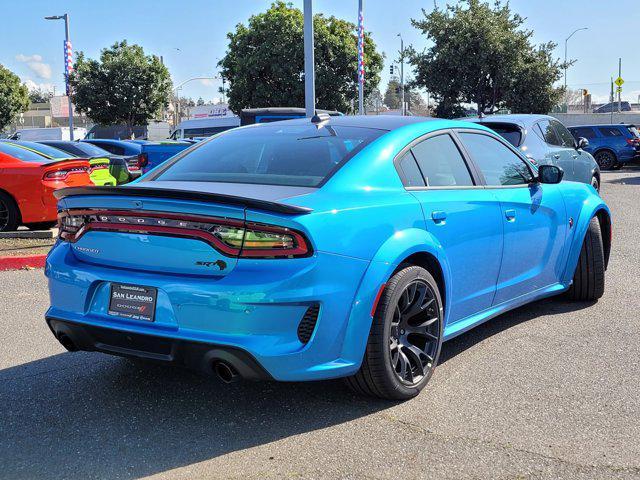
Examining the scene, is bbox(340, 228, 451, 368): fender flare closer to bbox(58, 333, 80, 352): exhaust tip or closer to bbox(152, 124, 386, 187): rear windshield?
bbox(152, 124, 386, 187): rear windshield

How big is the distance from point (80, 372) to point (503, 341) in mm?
2745

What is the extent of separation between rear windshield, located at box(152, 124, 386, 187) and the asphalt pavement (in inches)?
46.1

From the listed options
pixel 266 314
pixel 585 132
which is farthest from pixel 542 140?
pixel 585 132

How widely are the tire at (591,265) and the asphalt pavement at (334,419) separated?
0.79 metres

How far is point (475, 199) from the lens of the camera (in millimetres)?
4293

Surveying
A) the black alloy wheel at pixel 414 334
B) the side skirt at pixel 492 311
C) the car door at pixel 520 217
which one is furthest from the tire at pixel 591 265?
the black alloy wheel at pixel 414 334

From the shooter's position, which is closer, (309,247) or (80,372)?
(309,247)

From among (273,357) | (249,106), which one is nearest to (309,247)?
(273,357)

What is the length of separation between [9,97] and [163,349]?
54310mm

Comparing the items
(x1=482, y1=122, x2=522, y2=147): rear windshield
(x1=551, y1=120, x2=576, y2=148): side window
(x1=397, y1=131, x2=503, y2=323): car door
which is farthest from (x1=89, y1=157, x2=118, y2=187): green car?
(x1=397, y1=131, x2=503, y2=323): car door

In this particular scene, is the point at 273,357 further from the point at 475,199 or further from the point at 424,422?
the point at 475,199

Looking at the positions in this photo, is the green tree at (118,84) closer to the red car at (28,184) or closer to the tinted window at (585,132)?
the tinted window at (585,132)

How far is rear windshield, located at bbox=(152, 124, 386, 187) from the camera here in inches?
149

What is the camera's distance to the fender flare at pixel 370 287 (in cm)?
328
